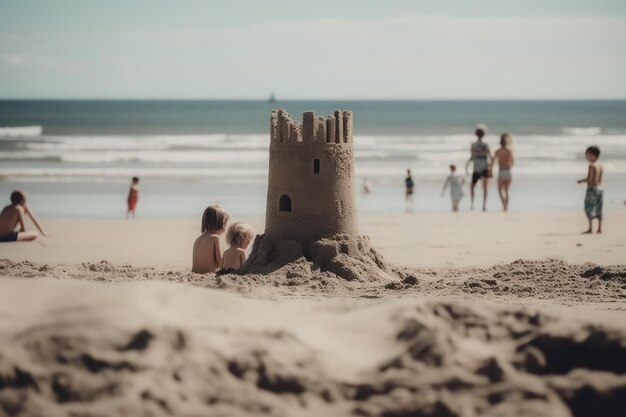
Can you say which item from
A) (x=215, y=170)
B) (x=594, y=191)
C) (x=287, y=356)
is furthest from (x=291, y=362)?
(x=215, y=170)

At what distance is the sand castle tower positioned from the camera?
27.2ft

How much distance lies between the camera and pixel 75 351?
13.3 feet

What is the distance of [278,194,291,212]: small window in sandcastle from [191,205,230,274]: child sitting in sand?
1.65 ft

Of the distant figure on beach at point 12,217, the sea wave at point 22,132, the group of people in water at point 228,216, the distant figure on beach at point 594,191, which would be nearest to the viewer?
the group of people in water at point 228,216

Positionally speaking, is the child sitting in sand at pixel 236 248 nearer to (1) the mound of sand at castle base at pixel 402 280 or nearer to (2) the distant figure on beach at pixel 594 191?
(1) the mound of sand at castle base at pixel 402 280

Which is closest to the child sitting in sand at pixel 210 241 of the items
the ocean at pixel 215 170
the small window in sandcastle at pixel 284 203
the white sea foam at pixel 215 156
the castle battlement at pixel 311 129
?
the small window in sandcastle at pixel 284 203

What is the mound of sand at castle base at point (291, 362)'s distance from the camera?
13.0 feet

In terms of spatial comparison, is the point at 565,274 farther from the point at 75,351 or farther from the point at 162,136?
the point at 162,136

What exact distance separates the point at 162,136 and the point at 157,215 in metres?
33.6

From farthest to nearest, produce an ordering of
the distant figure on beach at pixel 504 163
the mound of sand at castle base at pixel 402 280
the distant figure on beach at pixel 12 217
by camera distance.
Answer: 1. the distant figure on beach at pixel 504 163
2. the distant figure on beach at pixel 12 217
3. the mound of sand at castle base at pixel 402 280

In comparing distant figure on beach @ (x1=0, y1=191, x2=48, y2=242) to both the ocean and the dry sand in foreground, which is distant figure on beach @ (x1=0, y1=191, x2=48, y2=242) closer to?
the dry sand in foreground

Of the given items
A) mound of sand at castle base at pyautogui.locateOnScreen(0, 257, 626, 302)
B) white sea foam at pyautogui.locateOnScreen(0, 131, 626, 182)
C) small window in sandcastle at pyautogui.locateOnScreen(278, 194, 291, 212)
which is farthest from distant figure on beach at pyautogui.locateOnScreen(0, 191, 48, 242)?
white sea foam at pyautogui.locateOnScreen(0, 131, 626, 182)

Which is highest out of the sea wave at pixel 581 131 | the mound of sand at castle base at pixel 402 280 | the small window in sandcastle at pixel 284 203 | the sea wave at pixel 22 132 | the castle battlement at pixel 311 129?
the sea wave at pixel 581 131

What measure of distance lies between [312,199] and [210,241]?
1.10 metres
